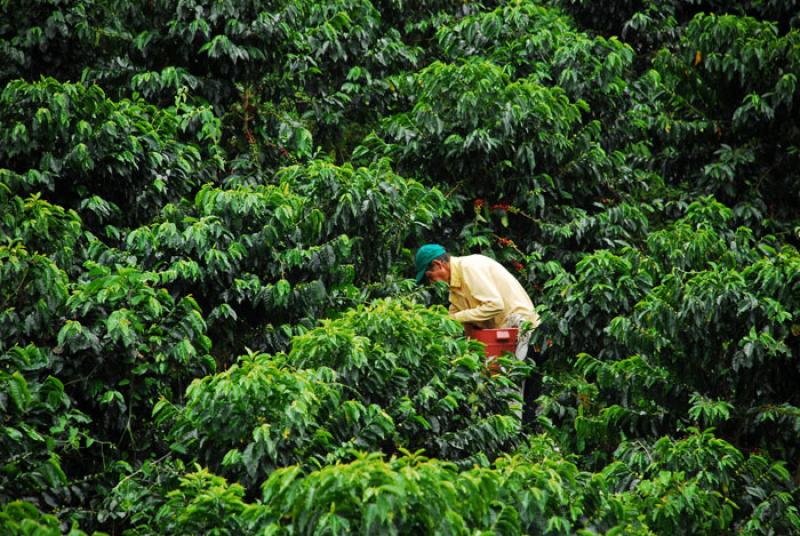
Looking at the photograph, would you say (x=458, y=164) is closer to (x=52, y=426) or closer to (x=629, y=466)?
(x=629, y=466)

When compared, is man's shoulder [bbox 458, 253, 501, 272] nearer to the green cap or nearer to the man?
the man

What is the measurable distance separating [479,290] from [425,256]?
0.44m

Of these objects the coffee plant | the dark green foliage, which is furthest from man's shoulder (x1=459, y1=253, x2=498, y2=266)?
the dark green foliage

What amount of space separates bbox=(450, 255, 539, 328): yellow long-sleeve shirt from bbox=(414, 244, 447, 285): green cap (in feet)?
0.45

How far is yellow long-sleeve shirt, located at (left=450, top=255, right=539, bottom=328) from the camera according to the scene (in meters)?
7.75

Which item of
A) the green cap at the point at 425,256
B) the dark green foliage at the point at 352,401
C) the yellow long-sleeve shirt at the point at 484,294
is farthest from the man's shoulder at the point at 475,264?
the dark green foliage at the point at 352,401

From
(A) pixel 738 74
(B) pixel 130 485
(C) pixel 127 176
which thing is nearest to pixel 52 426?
(B) pixel 130 485

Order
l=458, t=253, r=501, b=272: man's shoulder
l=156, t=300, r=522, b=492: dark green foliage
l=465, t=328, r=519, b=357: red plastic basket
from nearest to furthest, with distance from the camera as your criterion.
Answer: l=156, t=300, r=522, b=492: dark green foliage
l=465, t=328, r=519, b=357: red plastic basket
l=458, t=253, r=501, b=272: man's shoulder

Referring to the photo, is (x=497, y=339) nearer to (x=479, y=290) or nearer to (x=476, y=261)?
(x=479, y=290)

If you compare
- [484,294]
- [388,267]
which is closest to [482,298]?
[484,294]

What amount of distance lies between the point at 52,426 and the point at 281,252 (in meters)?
1.96

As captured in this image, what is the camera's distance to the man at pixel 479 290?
7.75m

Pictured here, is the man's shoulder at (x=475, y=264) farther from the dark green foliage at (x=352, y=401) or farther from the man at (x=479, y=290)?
the dark green foliage at (x=352, y=401)

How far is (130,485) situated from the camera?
217 inches
